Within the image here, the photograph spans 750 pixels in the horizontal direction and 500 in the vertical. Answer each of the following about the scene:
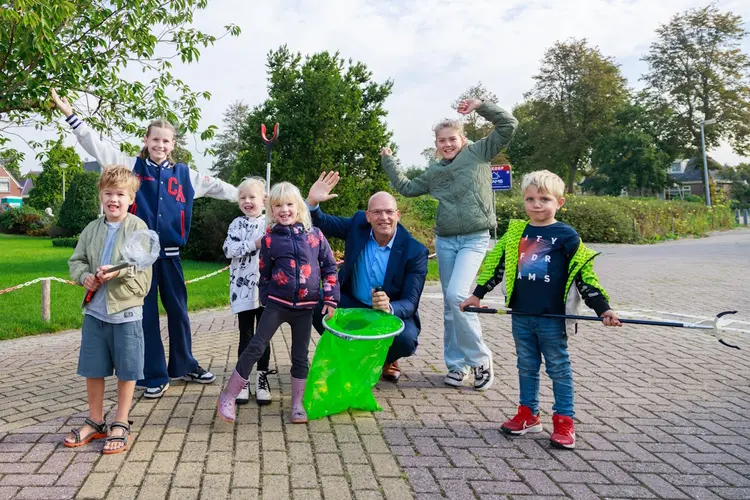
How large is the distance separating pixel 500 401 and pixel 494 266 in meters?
1.16

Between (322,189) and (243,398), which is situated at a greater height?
(322,189)

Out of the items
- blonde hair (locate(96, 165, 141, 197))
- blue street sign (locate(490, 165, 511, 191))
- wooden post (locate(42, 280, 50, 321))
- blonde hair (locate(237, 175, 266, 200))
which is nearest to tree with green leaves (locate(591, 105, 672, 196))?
blue street sign (locate(490, 165, 511, 191))

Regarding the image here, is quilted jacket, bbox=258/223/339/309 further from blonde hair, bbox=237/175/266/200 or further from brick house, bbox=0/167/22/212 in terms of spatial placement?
brick house, bbox=0/167/22/212

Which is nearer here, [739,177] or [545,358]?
[545,358]

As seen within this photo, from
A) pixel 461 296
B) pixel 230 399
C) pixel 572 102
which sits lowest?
pixel 230 399

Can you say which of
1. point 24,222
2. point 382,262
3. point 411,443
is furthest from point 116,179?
point 24,222

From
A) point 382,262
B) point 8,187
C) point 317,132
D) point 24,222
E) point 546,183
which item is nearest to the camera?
point 546,183

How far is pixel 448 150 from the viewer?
4852 millimetres

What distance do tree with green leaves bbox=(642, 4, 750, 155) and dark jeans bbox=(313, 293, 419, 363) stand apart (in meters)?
47.5

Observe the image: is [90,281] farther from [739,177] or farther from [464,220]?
[739,177]

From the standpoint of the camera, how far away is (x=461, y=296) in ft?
15.1

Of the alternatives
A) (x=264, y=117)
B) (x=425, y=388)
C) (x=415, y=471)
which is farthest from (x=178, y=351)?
(x=264, y=117)

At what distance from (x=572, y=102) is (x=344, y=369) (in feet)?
154

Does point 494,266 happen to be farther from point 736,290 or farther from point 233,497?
point 736,290
